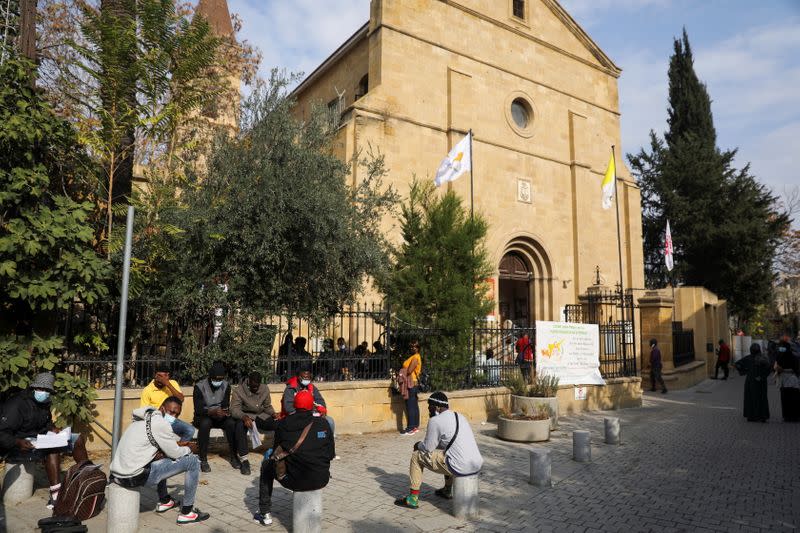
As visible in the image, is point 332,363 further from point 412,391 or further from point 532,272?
point 532,272

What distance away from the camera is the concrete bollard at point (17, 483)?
5660 mm

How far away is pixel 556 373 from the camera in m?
12.0

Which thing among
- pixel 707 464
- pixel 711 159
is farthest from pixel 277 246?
pixel 711 159

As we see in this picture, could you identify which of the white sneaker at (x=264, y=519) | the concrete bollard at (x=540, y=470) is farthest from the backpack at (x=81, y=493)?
the concrete bollard at (x=540, y=470)

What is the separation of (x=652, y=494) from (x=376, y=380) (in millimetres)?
5103

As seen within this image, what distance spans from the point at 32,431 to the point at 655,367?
16669mm

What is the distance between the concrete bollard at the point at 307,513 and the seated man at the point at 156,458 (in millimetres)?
1236

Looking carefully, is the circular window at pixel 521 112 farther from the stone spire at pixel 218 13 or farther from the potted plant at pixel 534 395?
the stone spire at pixel 218 13

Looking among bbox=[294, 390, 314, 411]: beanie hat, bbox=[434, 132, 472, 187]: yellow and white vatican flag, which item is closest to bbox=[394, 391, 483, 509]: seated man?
bbox=[294, 390, 314, 411]: beanie hat

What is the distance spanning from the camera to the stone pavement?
5.37m

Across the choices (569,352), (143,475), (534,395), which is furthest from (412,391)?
(143,475)

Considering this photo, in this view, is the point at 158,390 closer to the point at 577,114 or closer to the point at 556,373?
the point at 556,373

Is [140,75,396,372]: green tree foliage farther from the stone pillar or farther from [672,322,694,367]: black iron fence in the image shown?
[672,322,694,367]: black iron fence

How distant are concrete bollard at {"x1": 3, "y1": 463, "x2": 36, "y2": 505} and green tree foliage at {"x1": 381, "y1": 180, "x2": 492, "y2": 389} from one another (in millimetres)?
6455
